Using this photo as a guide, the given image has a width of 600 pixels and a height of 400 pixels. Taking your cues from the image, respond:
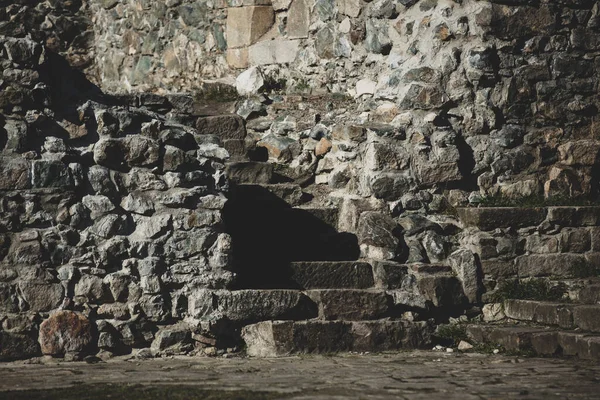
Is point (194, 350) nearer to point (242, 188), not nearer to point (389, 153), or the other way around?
point (242, 188)

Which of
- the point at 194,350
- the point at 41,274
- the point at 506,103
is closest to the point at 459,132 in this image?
the point at 506,103

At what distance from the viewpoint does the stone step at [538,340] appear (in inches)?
237

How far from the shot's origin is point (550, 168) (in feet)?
26.2

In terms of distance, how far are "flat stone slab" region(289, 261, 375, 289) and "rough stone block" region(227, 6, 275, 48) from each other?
11.9 feet

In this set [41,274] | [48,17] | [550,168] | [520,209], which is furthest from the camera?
[48,17]

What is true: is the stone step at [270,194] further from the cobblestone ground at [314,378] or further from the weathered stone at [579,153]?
the weathered stone at [579,153]

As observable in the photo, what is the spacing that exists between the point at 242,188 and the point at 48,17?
5.04 metres

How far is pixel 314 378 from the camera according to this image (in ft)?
17.8

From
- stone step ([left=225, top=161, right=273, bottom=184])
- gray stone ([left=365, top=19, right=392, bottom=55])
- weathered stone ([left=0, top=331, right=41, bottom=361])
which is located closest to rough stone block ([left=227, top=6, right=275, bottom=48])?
gray stone ([left=365, top=19, right=392, bottom=55])

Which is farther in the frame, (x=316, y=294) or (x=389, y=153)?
(x=389, y=153)

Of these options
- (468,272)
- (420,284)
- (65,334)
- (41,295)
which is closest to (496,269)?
(468,272)

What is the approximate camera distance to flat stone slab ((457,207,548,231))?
746 cm

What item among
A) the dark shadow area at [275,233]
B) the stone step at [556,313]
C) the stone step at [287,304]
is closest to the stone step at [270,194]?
the dark shadow area at [275,233]

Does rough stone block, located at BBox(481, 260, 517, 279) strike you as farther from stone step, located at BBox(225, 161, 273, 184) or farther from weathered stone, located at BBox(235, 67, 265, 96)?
weathered stone, located at BBox(235, 67, 265, 96)
